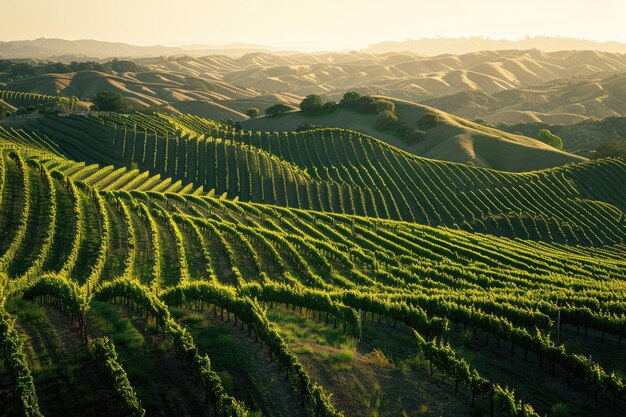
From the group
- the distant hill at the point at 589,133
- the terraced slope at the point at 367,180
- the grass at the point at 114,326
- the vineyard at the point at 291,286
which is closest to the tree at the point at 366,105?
the terraced slope at the point at 367,180

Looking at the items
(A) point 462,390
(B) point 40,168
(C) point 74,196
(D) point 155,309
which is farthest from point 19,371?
(B) point 40,168

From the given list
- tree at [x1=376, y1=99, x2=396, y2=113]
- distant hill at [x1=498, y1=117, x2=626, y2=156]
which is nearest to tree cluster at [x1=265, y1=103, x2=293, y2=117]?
tree at [x1=376, y1=99, x2=396, y2=113]

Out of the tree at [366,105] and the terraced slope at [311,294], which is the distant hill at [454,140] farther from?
the terraced slope at [311,294]

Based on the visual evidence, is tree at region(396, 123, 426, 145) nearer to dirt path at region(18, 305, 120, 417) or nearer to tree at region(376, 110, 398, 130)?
tree at region(376, 110, 398, 130)

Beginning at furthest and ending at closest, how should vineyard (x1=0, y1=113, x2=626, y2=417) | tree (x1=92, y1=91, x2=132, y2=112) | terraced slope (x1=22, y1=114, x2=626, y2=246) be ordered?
tree (x1=92, y1=91, x2=132, y2=112)
terraced slope (x1=22, y1=114, x2=626, y2=246)
vineyard (x1=0, y1=113, x2=626, y2=417)

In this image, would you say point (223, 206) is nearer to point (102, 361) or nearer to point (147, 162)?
point (147, 162)

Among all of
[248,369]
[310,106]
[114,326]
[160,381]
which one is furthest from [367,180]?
[160,381]
